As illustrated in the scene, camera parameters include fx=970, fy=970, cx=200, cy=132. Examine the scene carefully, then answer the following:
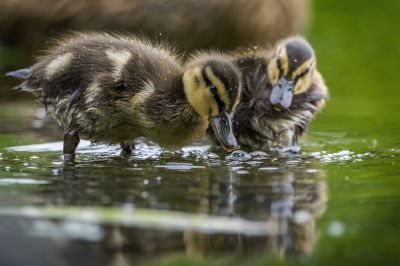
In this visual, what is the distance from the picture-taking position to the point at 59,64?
489cm

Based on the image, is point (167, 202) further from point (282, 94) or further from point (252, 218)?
point (282, 94)

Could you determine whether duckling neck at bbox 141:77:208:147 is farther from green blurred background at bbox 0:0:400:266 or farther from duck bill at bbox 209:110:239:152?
green blurred background at bbox 0:0:400:266

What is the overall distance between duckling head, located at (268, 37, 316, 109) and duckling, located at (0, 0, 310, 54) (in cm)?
298

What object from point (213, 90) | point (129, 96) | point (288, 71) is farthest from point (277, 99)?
point (129, 96)

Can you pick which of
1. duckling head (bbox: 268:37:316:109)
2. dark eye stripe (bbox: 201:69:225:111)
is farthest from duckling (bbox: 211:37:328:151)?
dark eye stripe (bbox: 201:69:225:111)

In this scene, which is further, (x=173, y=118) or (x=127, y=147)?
(x=127, y=147)

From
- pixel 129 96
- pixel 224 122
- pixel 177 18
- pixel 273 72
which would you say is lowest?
pixel 224 122

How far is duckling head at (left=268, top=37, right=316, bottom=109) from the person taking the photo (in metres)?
5.29

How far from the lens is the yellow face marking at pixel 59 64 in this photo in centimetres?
488

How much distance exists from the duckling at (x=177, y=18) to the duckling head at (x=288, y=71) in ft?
9.76

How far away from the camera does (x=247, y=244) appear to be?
309cm

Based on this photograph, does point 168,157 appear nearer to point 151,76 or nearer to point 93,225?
point 151,76

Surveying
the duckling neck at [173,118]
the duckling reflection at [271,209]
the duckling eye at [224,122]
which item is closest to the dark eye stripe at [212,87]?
the duckling eye at [224,122]

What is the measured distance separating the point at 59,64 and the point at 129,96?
429 mm
